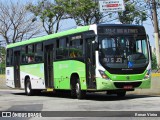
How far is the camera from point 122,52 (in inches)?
695

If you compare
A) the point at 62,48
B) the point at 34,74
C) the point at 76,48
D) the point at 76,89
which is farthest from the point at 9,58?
the point at 76,48

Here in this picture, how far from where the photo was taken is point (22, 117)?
1245cm

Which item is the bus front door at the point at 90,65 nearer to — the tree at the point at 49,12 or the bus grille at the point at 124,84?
the bus grille at the point at 124,84

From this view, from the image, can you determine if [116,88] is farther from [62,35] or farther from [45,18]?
[45,18]

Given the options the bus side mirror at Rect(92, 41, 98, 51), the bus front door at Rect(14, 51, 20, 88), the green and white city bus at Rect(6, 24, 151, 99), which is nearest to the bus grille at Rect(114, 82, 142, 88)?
the green and white city bus at Rect(6, 24, 151, 99)

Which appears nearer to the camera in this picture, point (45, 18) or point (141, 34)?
point (141, 34)

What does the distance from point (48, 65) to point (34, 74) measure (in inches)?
79.4

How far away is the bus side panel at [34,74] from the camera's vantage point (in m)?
23.1

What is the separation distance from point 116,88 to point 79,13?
28.4 meters

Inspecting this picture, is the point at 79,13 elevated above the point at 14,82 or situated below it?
above

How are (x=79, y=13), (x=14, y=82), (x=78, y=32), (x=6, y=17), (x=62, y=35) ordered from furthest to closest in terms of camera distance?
(x=6, y=17) → (x=79, y=13) → (x=14, y=82) → (x=62, y=35) → (x=78, y=32)

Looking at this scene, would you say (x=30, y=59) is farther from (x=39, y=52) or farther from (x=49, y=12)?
(x=49, y=12)

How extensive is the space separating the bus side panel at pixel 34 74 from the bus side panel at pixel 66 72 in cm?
177

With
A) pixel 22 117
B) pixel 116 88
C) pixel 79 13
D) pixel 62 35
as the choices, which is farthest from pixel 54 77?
pixel 79 13
